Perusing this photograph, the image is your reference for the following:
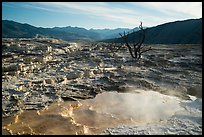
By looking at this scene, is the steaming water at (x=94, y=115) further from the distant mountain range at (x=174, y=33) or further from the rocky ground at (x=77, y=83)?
the distant mountain range at (x=174, y=33)

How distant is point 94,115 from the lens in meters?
5.89

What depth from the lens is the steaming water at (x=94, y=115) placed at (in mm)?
5043

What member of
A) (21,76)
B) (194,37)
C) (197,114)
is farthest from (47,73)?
(194,37)

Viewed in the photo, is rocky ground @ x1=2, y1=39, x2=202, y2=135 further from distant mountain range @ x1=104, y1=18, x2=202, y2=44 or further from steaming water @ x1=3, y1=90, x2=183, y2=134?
distant mountain range @ x1=104, y1=18, x2=202, y2=44

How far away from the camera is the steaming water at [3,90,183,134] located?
16.5ft

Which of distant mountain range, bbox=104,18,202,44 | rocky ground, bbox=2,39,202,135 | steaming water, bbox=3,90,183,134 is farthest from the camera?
distant mountain range, bbox=104,18,202,44

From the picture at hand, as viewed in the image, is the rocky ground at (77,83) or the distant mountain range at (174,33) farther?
the distant mountain range at (174,33)

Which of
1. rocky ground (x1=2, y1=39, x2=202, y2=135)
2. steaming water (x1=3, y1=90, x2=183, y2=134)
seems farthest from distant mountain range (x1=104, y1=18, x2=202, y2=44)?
steaming water (x1=3, y1=90, x2=183, y2=134)

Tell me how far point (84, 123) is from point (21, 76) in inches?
174

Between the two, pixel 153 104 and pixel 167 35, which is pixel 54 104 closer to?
pixel 153 104

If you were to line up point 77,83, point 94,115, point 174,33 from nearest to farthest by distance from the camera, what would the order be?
point 94,115, point 77,83, point 174,33

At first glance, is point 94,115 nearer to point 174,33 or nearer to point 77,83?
point 77,83

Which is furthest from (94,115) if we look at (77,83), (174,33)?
(174,33)

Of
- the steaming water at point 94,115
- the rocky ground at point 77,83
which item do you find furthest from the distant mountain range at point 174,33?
the steaming water at point 94,115
